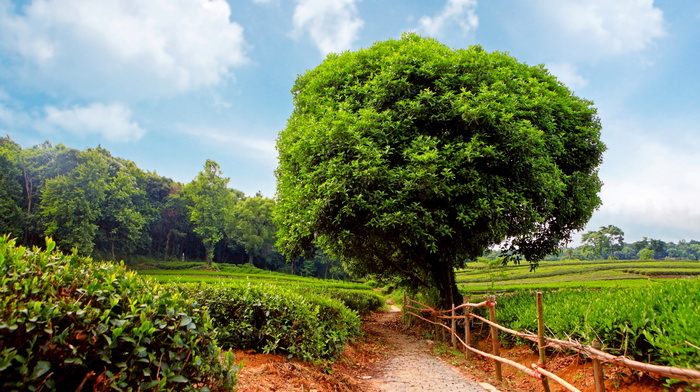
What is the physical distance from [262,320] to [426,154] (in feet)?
16.7

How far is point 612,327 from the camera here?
5.10m

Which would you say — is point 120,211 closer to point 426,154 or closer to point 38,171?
point 38,171

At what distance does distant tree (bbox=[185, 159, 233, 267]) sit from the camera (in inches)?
1847

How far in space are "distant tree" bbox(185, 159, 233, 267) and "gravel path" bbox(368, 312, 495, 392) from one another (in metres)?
41.6

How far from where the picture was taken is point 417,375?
7.10 m

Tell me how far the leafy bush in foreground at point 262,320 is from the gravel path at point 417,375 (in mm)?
1361

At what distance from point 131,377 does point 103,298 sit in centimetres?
60

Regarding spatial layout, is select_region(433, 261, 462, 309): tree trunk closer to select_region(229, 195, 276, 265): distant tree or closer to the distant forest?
the distant forest

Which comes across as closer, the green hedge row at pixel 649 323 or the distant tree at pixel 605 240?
the green hedge row at pixel 649 323

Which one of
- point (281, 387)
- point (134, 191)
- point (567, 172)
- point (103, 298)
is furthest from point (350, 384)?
point (134, 191)

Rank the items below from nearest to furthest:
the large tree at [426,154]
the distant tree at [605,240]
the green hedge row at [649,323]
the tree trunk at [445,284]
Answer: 1. the green hedge row at [649,323]
2. the large tree at [426,154]
3. the tree trunk at [445,284]
4. the distant tree at [605,240]

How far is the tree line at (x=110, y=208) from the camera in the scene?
32.9 m

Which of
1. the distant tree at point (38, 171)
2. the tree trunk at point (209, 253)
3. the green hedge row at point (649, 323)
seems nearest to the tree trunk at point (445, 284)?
the green hedge row at point (649, 323)

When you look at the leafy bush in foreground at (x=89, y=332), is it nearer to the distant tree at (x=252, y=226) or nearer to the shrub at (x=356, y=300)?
the shrub at (x=356, y=300)
